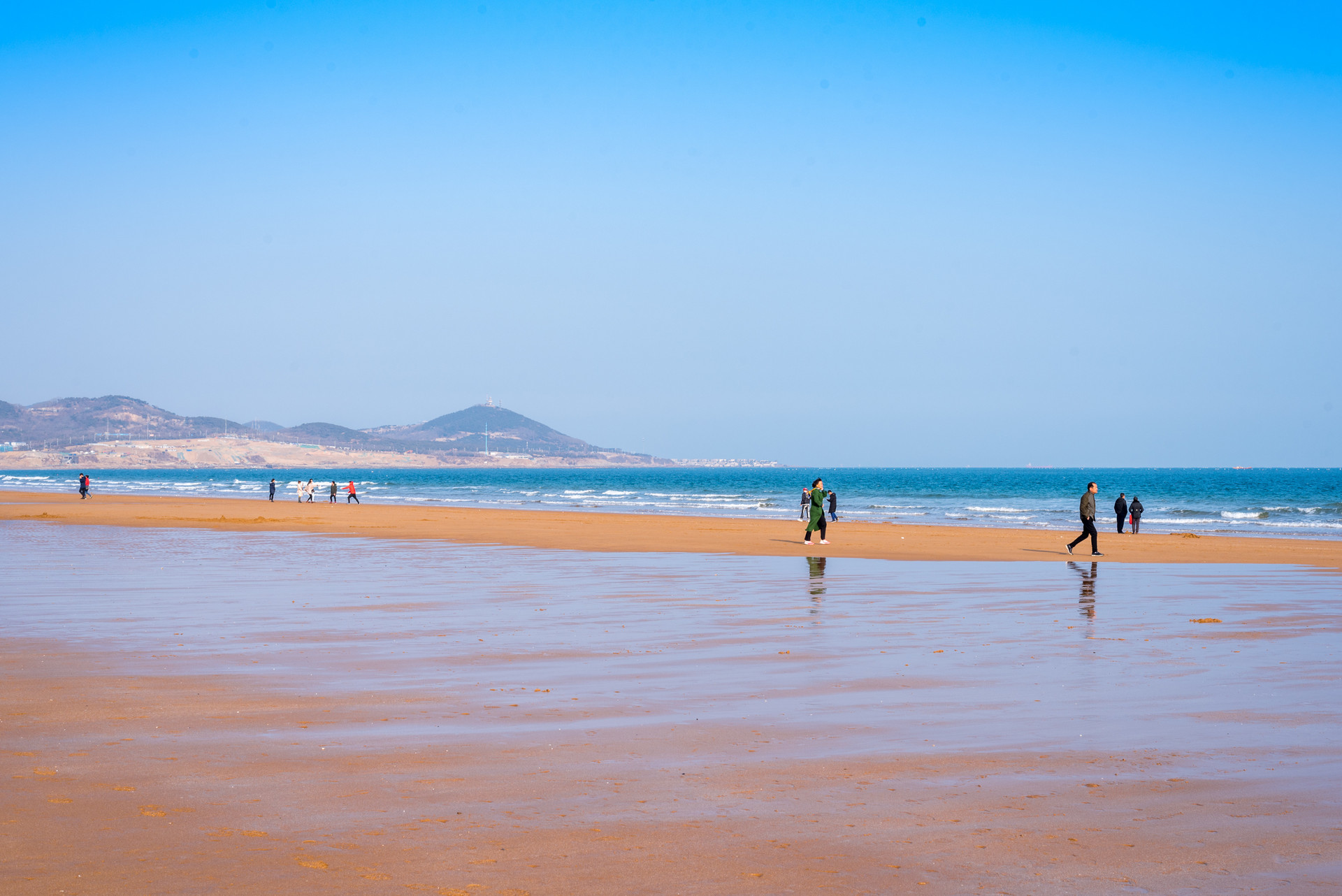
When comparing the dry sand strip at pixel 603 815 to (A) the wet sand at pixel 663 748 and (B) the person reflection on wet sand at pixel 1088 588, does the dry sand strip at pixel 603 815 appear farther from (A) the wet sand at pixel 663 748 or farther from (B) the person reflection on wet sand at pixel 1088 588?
(B) the person reflection on wet sand at pixel 1088 588

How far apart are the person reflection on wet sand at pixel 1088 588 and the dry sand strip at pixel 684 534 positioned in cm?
217

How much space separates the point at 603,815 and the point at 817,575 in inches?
632

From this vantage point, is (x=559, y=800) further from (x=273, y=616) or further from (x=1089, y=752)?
(x=273, y=616)

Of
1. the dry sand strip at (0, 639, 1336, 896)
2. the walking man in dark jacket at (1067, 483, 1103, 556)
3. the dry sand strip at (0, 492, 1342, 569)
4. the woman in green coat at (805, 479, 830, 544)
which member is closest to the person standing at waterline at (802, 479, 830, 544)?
the woman in green coat at (805, 479, 830, 544)

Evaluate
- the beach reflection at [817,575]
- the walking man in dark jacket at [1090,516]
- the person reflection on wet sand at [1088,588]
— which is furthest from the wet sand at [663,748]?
the walking man in dark jacket at [1090,516]

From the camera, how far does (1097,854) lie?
5297mm

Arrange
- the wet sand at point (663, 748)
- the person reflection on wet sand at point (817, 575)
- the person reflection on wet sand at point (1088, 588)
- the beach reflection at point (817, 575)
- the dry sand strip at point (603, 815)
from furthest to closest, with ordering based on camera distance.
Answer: the beach reflection at point (817, 575) → the person reflection on wet sand at point (817, 575) → the person reflection on wet sand at point (1088, 588) → the wet sand at point (663, 748) → the dry sand strip at point (603, 815)

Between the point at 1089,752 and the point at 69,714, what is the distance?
7.22 metres

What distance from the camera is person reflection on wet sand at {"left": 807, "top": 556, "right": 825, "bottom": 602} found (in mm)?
18281

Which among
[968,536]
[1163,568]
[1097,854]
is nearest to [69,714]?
[1097,854]

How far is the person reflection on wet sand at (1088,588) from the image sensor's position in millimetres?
15492

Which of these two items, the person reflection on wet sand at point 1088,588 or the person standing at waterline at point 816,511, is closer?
the person reflection on wet sand at point 1088,588

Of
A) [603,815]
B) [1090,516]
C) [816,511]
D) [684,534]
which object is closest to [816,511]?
[816,511]

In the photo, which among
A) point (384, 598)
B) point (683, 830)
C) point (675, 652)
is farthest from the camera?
point (384, 598)
